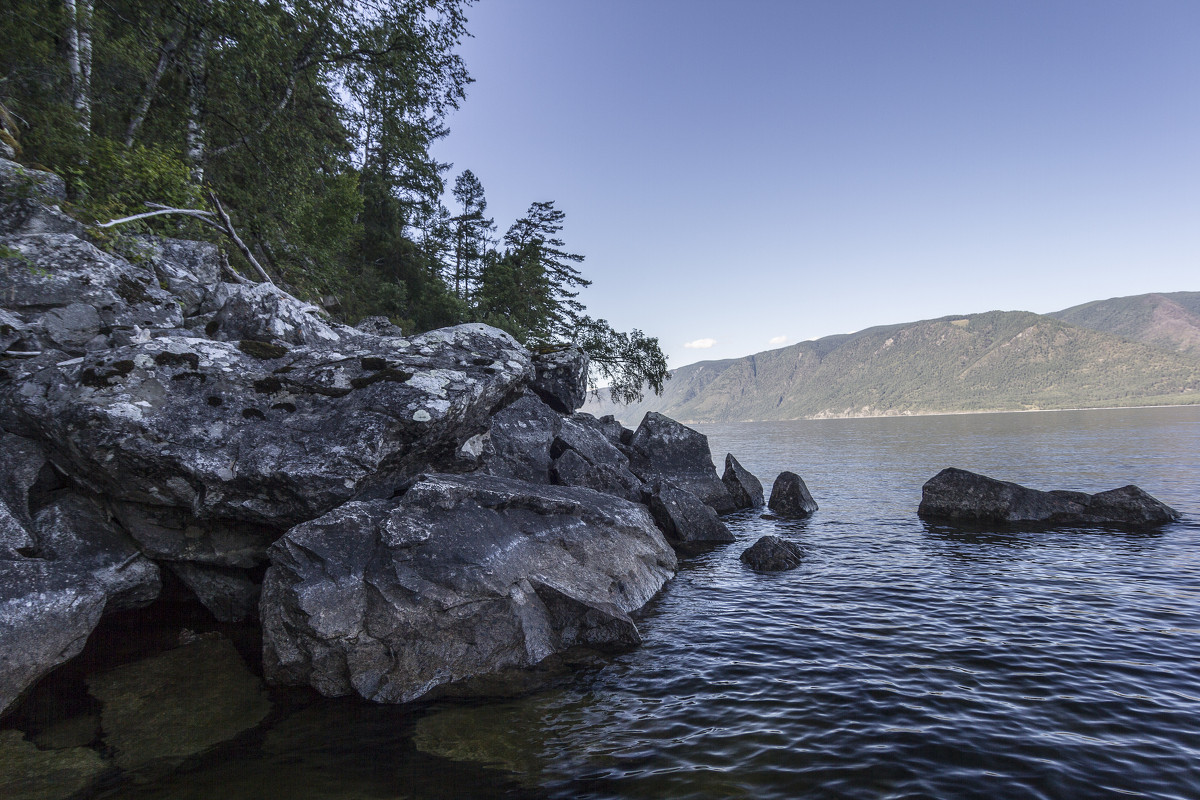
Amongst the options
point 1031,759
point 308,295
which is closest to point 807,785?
point 1031,759

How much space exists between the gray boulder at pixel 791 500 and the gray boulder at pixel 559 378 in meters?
11.3

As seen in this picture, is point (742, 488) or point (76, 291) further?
point (742, 488)

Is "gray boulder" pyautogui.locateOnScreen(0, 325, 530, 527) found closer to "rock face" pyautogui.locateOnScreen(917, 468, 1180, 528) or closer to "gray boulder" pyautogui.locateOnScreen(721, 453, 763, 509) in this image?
"gray boulder" pyautogui.locateOnScreen(721, 453, 763, 509)

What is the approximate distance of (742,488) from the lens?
1061 inches

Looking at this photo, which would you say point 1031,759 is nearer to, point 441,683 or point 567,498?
point 441,683

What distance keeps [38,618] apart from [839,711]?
12394 mm

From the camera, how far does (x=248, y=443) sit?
35.3ft

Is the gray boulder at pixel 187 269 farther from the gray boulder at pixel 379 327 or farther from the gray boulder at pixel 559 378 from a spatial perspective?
the gray boulder at pixel 559 378

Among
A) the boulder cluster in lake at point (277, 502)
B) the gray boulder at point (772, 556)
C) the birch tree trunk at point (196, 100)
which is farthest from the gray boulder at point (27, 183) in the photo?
the gray boulder at point (772, 556)

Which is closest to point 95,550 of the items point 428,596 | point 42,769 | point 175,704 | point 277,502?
point 277,502

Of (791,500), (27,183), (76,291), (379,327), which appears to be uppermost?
(27,183)

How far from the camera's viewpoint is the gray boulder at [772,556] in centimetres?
1565

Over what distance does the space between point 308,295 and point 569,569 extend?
23.9m

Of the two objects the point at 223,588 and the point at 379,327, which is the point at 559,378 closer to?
the point at 379,327
